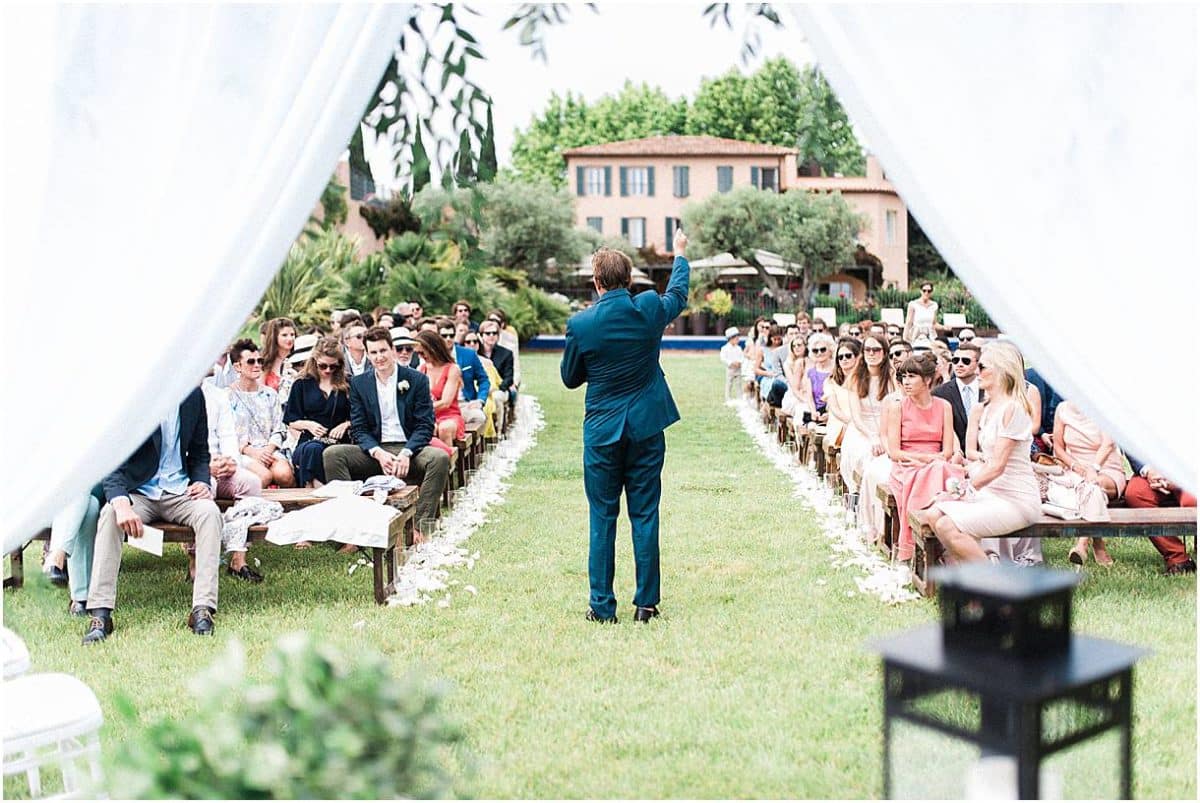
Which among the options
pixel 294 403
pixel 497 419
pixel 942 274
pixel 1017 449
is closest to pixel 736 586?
pixel 1017 449

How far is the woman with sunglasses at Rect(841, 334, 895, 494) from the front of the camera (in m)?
9.16

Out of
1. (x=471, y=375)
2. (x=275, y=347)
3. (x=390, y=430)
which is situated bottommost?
(x=390, y=430)

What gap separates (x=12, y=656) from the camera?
12.5 ft

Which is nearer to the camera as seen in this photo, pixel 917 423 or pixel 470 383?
pixel 917 423

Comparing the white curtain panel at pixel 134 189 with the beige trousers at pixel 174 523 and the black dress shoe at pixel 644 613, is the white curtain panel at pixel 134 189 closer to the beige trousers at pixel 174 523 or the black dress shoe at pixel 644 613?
the beige trousers at pixel 174 523

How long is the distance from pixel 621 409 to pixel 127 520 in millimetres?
2523

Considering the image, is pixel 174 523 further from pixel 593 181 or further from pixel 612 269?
pixel 593 181

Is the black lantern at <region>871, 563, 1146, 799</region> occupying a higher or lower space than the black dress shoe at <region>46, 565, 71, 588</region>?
higher

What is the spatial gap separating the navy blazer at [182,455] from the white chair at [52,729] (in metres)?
2.46

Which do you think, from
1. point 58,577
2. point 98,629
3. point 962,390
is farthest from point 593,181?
point 98,629

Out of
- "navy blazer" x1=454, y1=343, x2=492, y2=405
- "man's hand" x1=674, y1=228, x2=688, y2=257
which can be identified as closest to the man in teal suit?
"man's hand" x1=674, y1=228, x2=688, y2=257

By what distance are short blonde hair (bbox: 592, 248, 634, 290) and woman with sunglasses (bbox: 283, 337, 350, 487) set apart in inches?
133

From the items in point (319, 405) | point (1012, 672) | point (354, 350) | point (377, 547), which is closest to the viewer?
point (1012, 672)

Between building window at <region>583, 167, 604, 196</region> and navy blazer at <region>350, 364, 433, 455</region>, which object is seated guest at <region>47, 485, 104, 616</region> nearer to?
navy blazer at <region>350, 364, 433, 455</region>
